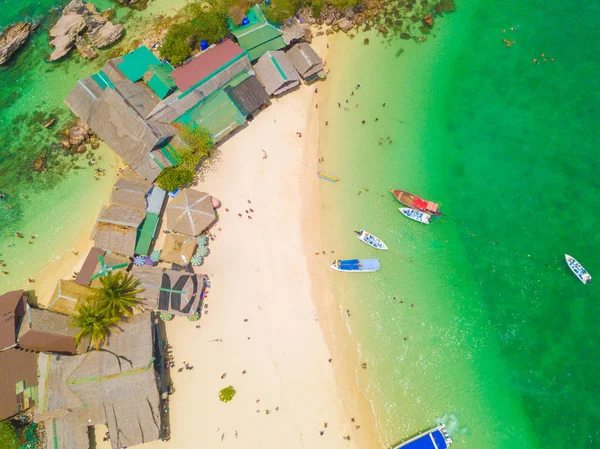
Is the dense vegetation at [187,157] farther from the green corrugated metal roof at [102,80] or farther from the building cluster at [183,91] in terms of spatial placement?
the green corrugated metal roof at [102,80]

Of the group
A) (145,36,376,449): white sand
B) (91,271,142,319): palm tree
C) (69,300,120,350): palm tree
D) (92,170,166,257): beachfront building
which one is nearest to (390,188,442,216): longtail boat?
(145,36,376,449): white sand

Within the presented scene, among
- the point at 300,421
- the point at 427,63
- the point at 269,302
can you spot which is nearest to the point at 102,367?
the point at 269,302

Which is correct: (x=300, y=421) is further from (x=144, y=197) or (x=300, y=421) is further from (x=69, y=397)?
(x=144, y=197)

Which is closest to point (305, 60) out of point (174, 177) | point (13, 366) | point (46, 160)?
point (174, 177)

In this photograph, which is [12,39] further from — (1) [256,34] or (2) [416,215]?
(2) [416,215]

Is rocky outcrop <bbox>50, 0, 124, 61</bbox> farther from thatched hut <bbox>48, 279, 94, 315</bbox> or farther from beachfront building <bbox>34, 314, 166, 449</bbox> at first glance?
beachfront building <bbox>34, 314, 166, 449</bbox>

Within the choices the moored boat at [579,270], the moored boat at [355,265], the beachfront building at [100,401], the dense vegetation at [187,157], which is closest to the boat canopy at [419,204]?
the moored boat at [355,265]
